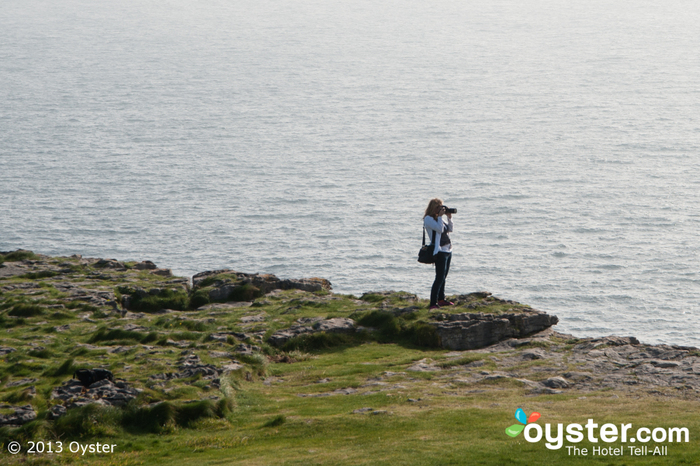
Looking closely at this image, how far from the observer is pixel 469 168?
548 feet

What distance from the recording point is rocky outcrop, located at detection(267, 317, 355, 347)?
87.5 feet

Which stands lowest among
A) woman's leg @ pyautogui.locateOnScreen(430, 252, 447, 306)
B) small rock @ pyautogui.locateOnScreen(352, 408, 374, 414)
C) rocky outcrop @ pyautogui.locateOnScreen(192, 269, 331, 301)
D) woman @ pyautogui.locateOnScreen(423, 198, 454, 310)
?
small rock @ pyautogui.locateOnScreen(352, 408, 374, 414)

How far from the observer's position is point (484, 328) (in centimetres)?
2667

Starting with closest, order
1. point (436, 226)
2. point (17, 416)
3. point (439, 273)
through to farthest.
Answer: point (17, 416) < point (436, 226) < point (439, 273)

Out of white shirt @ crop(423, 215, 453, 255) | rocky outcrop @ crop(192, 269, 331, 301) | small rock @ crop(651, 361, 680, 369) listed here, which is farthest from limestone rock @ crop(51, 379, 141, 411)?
small rock @ crop(651, 361, 680, 369)

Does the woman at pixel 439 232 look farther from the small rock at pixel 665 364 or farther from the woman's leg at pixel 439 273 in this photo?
the small rock at pixel 665 364

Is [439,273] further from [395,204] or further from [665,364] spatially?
[395,204]

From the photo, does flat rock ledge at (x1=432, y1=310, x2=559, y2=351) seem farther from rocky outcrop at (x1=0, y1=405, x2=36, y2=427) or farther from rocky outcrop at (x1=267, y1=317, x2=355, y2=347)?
rocky outcrop at (x1=0, y1=405, x2=36, y2=427)

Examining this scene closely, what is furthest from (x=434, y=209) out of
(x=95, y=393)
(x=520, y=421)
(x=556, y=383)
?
(x=95, y=393)

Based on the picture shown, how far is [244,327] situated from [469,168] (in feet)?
474

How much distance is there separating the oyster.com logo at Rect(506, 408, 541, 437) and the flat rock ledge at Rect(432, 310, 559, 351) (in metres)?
8.89

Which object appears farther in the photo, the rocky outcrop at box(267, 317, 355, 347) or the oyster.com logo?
the rocky outcrop at box(267, 317, 355, 347)

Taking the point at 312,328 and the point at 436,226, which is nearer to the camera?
the point at 436,226

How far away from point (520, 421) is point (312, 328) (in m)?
12.3
